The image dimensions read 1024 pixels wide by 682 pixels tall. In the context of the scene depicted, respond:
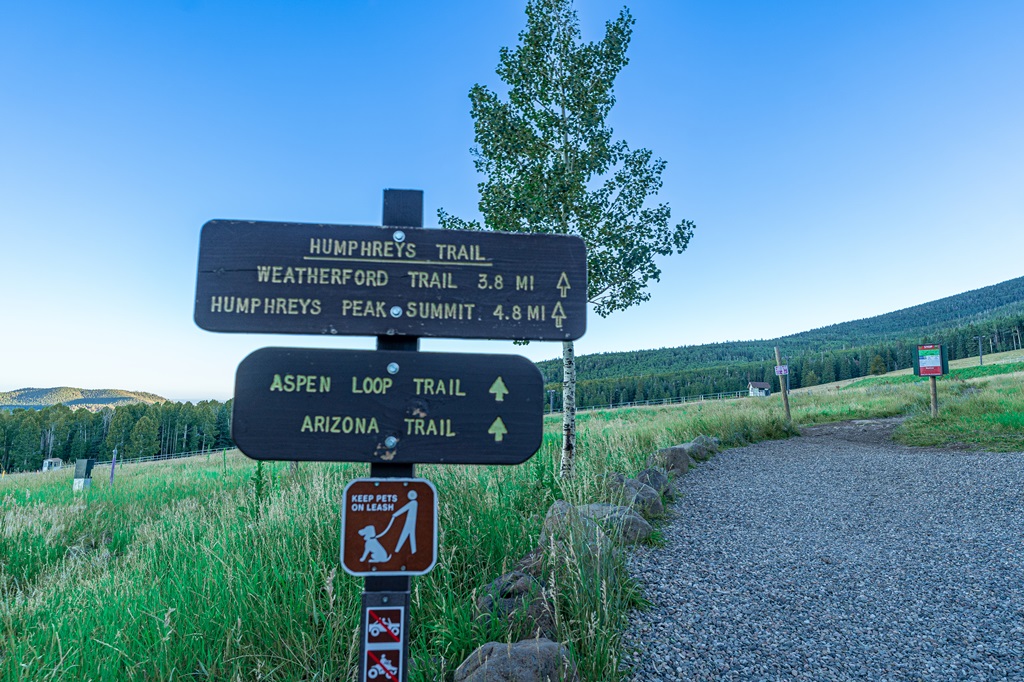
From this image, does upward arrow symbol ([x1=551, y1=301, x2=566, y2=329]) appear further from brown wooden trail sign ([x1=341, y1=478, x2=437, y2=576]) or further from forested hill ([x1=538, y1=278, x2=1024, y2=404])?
forested hill ([x1=538, y1=278, x2=1024, y2=404])

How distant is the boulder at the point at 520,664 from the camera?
2559 millimetres

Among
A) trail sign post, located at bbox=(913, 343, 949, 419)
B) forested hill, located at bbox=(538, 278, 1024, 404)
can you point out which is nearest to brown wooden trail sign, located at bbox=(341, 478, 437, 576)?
trail sign post, located at bbox=(913, 343, 949, 419)

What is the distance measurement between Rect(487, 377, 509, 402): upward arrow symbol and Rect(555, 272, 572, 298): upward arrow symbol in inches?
19.1

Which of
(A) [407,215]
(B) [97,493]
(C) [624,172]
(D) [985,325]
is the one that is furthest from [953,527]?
(D) [985,325]

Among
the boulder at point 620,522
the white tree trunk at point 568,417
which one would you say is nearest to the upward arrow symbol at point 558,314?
the boulder at point 620,522

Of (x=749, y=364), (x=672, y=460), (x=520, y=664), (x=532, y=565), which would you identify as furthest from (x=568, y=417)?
(x=749, y=364)

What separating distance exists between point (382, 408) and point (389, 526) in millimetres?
498

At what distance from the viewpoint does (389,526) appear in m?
2.13

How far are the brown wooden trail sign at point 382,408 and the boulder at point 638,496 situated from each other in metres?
3.84

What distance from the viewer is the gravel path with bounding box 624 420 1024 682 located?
3.39 meters

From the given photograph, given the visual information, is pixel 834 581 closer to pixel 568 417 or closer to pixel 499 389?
pixel 568 417

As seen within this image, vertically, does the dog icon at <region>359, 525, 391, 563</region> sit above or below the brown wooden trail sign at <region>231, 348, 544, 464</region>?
below

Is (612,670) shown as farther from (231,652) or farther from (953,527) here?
(953,527)

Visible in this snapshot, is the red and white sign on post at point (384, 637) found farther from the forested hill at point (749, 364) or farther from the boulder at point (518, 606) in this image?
the forested hill at point (749, 364)
